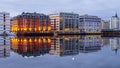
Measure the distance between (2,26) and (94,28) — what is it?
197ft

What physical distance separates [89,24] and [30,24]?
48455 millimetres

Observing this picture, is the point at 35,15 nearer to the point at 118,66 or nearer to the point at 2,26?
the point at 2,26

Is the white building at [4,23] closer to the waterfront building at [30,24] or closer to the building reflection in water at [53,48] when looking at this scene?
the waterfront building at [30,24]

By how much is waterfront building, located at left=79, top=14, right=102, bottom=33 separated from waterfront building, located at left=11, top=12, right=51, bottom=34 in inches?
1024

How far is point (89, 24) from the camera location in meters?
173

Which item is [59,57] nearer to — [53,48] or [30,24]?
[53,48]

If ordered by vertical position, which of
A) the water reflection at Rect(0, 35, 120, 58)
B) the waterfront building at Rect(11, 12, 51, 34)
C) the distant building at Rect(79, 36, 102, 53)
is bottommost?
the distant building at Rect(79, 36, 102, 53)

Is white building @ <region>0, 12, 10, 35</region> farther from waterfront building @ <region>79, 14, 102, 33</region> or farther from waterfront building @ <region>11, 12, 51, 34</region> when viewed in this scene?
waterfront building @ <region>79, 14, 102, 33</region>

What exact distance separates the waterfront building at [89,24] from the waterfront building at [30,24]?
26.0m

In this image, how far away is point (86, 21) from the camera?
17088cm

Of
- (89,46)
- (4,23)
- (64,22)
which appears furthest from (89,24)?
(89,46)

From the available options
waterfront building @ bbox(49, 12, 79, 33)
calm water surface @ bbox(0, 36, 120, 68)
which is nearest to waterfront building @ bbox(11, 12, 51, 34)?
waterfront building @ bbox(49, 12, 79, 33)

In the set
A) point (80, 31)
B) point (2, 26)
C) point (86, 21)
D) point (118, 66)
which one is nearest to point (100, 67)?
point (118, 66)

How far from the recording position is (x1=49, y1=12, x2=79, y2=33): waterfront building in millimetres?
148500
